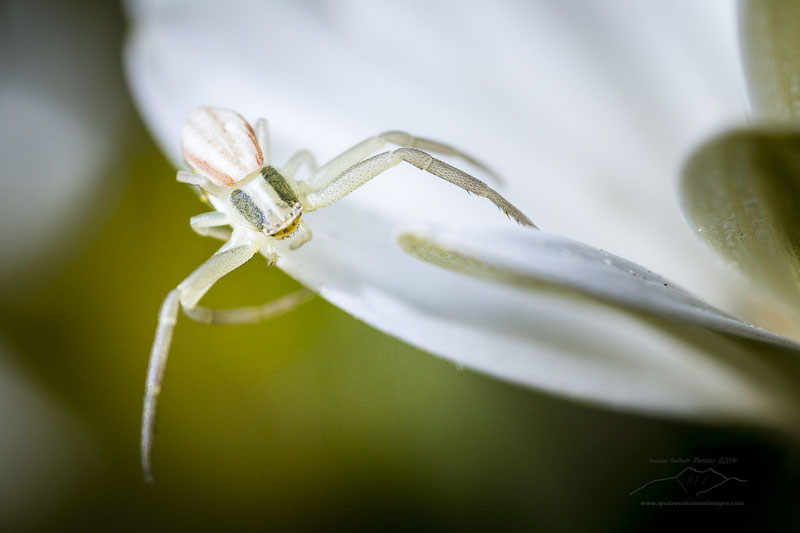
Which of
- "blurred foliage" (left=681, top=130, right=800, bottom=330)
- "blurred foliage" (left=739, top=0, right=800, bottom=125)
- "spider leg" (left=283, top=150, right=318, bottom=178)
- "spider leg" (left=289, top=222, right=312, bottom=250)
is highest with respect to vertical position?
"blurred foliage" (left=739, top=0, right=800, bottom=125)

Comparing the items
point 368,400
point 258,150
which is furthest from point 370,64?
point 368,400

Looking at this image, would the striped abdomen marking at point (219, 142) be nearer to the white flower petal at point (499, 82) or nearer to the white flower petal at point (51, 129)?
the white flower petal at point (499, 82)

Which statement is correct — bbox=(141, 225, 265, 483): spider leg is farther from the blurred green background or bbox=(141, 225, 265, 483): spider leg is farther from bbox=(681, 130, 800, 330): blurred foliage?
bbox=(681, 130, 800, 330): blurred foliage

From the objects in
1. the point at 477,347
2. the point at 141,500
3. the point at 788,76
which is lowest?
the point at 141,500

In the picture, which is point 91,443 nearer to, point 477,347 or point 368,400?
point 368,400

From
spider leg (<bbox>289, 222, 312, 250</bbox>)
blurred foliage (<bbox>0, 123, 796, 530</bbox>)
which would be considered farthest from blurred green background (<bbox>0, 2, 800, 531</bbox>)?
spider leg (<bbox>289, 222, 312, 250</bbox>)

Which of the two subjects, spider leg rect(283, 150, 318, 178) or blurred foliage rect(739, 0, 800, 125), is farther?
spider leg rect(283, 150, 318, 178)

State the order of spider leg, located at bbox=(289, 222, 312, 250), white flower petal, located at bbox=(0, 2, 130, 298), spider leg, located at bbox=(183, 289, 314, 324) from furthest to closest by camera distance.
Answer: white flower petal, located at bbox=(0, 2, 130, 298) < spider leg, located at bbox=(183, 289, 314, 324) < spider leg, located at bbox=(289, 222, 312, 250)
